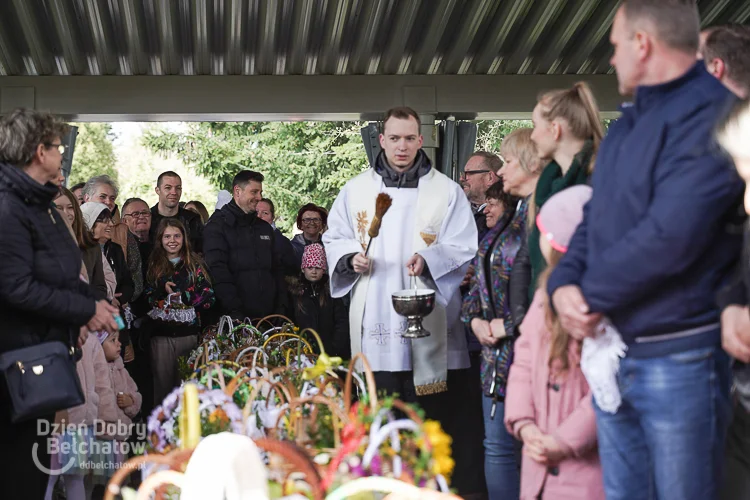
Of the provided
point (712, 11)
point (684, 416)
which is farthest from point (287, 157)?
point (684, 416)

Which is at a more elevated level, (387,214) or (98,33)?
(98,33)

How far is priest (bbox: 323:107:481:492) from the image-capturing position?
4691 millimetres

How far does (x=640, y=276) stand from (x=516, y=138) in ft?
5.32

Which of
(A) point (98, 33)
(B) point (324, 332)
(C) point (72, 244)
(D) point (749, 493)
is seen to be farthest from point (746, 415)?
(A) point (98, 33)

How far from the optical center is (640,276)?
90.8 inches

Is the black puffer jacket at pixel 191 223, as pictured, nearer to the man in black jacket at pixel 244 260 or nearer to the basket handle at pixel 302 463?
the man in black jacket at pixel 244 260

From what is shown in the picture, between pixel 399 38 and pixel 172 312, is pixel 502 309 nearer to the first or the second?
pixel 172 312

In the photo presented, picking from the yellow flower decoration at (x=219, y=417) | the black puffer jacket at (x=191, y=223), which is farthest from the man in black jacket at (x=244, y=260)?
the yellow flower decoration at (x=219, y=417)

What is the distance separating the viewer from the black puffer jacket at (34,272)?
128 inches

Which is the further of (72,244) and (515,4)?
(515,4)

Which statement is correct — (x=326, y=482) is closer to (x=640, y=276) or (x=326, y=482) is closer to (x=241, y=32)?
(x=640, y=276)

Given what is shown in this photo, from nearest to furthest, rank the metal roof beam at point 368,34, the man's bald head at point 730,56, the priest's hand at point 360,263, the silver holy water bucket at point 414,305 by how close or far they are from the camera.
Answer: the man's bald head at point 730,56, the silver holy water bucket at point 414,305, the priest's hand at point 360,263, the metal roof beam at point 368,34

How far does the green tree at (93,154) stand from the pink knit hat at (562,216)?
25214 millimetres

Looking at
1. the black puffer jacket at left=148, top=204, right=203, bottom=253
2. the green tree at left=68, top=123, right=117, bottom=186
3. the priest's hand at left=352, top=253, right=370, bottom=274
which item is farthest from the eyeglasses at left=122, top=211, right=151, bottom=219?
the green tree at left=68, top=123, right=117, bottom=186
